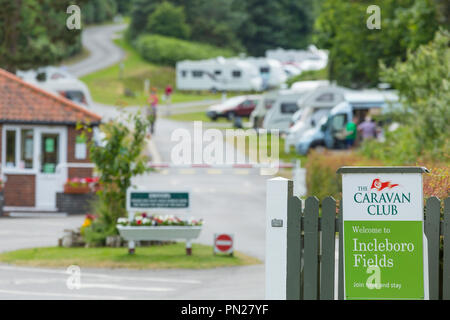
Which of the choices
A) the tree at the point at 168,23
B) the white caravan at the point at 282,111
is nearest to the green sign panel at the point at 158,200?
the white caravan at the point at 282,111

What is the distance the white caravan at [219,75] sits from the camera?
8362 cm

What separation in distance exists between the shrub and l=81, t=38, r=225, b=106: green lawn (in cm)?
94

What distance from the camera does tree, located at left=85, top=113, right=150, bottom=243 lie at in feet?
68.2

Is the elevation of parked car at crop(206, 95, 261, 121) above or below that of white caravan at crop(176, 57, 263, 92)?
below

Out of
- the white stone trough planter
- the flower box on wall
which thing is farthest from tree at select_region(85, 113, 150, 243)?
the flower box on wall

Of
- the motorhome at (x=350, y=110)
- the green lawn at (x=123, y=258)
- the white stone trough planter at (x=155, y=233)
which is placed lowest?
the green lawn at (x=123, y=258)

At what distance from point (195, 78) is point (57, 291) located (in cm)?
7026

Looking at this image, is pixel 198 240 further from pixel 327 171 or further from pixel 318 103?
pixel 318 103

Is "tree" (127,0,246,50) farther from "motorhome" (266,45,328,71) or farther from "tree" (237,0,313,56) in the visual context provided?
"motorhome" (266,45,328,71)

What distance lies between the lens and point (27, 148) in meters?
30.5

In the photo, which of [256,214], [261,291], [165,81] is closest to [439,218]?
[261,291]

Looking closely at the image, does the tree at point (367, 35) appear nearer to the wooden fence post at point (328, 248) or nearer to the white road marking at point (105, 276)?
the white road marking at point (105, 276)

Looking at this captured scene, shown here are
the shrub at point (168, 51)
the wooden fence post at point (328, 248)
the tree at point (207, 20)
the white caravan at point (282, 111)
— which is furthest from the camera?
the tree at point (207, 20)

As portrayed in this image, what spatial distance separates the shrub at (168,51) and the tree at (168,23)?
10.5ft
